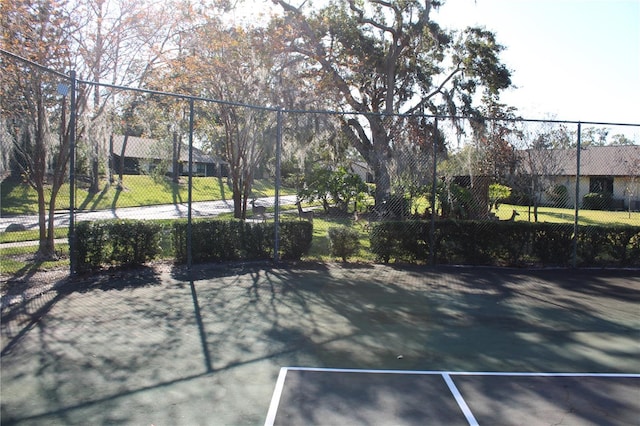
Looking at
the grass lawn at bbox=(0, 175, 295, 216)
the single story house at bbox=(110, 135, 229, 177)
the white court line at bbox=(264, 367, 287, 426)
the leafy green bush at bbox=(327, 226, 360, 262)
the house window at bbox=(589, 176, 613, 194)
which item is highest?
the single story house at bbox=(110, 135, 229, 177)

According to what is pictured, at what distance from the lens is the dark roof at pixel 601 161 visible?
14211 millimetres

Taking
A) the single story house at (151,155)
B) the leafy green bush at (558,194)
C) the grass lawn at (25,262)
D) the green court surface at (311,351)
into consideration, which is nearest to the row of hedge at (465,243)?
the green court surface at (311,351)

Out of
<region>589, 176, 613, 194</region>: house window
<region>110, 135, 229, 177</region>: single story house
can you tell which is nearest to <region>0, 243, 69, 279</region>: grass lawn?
<region>110, 135, 229, 177</region>: single story house

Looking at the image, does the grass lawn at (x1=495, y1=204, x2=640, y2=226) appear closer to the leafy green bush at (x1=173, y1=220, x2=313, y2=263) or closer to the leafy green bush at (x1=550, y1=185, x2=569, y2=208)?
the leafy green bush at (x1=550, y1=185, x2=569, y2=208)

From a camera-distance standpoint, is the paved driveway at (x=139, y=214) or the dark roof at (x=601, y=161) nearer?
the dark roof at (x=601, y=161)

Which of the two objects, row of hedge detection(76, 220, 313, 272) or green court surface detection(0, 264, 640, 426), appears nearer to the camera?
green court surface detection(0, 264, 640, 426)

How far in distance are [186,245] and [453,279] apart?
5.38 meters

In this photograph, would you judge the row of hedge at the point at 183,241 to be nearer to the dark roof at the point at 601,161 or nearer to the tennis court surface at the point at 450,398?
the tennis court surface at the point at 450,398

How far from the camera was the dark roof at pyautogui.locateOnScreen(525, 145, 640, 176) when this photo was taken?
1421 cm

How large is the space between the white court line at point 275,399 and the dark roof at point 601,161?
12.0 meters

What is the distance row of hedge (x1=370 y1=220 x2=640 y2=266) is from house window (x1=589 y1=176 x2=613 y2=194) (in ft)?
84.0

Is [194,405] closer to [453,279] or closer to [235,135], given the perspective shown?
[453,279]

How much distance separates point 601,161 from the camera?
33562mm

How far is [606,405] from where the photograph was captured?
3941 mm
